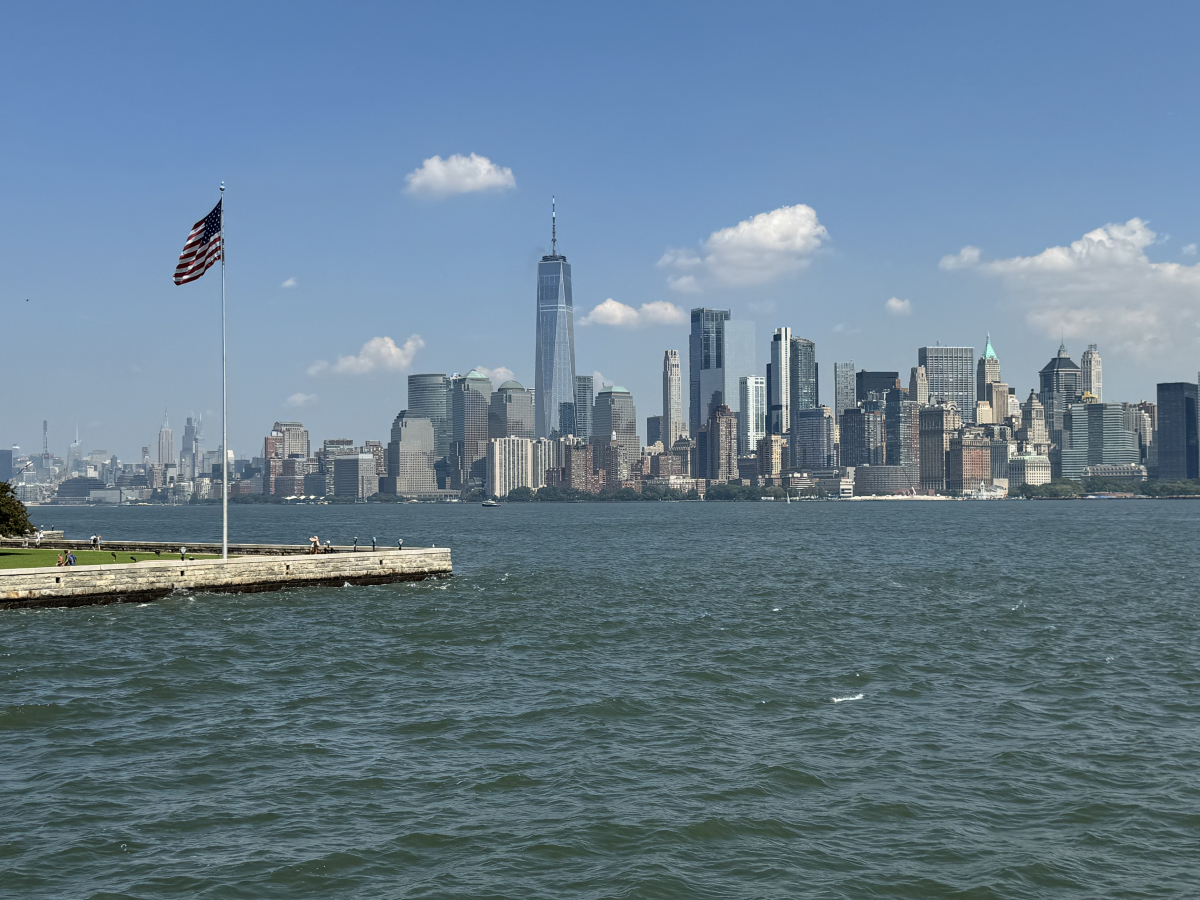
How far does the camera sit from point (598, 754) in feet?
74.4

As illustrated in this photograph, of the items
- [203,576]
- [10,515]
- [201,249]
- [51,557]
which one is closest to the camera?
[201,249]

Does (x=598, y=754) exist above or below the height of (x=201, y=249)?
below

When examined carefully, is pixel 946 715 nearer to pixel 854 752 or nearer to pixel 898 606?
pixel 854 752

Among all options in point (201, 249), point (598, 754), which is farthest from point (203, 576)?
point (598, 754)

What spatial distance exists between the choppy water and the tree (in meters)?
18.7

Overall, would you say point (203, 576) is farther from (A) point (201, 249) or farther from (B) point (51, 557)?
(A) point (201, 249)

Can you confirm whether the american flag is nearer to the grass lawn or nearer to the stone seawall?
the stone seawall

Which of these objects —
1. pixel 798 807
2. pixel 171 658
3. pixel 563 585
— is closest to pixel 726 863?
pixel 798 807

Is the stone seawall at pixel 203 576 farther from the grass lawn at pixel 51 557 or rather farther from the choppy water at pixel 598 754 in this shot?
the grass lawn at pixel 51 557

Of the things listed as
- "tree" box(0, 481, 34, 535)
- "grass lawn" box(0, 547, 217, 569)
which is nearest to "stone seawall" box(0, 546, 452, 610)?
"grass lawn" box(0, 547, 217, 569)

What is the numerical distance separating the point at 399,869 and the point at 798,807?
23.2ft

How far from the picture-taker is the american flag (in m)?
48.1

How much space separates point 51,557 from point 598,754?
46979 millimetres

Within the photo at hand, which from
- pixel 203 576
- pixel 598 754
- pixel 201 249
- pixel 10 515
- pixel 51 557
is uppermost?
pixel 201 249
